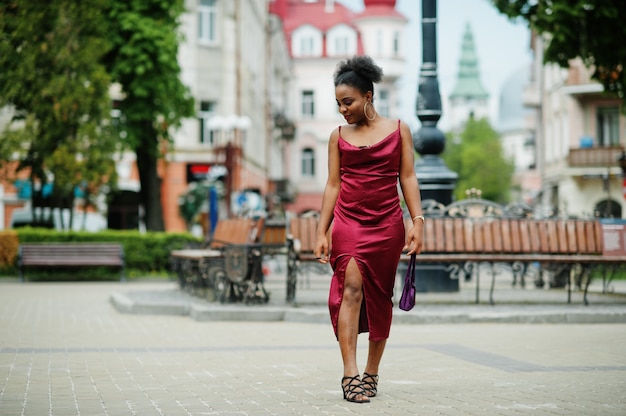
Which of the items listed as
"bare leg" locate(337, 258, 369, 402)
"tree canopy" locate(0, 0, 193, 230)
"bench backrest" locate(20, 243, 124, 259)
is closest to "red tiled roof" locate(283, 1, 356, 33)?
"tree canopy" locate(0, 0, 193, 230)

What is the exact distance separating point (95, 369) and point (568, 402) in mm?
3925

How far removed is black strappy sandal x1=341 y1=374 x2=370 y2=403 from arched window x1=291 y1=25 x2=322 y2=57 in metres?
91.1

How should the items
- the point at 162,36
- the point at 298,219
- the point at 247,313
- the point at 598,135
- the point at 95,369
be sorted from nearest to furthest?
the point at 95,369, the point at 247,313, the point at 298,219, the point at 162,36, the point at 598,135

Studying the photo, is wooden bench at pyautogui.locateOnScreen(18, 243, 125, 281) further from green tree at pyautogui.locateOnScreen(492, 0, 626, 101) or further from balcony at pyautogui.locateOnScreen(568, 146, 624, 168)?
balcony at pyautogui.locateOnScreen(568, 146, 624, 168)

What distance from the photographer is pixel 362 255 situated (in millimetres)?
8023

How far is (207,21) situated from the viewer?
50500 millimetres

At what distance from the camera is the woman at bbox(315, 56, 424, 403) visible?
803 centimetres

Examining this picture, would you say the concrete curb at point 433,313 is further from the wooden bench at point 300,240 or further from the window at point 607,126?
the window at point 607,126

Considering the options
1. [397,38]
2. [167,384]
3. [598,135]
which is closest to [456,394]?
[167,384]

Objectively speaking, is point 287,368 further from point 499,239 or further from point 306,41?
point 306,41

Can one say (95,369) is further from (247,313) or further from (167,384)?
(247,313)

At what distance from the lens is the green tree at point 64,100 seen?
30625 mm

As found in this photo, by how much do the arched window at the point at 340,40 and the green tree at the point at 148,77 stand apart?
64.8m

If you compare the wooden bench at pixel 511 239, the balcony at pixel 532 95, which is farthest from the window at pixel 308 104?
the wooden bench at pixel 511 239
